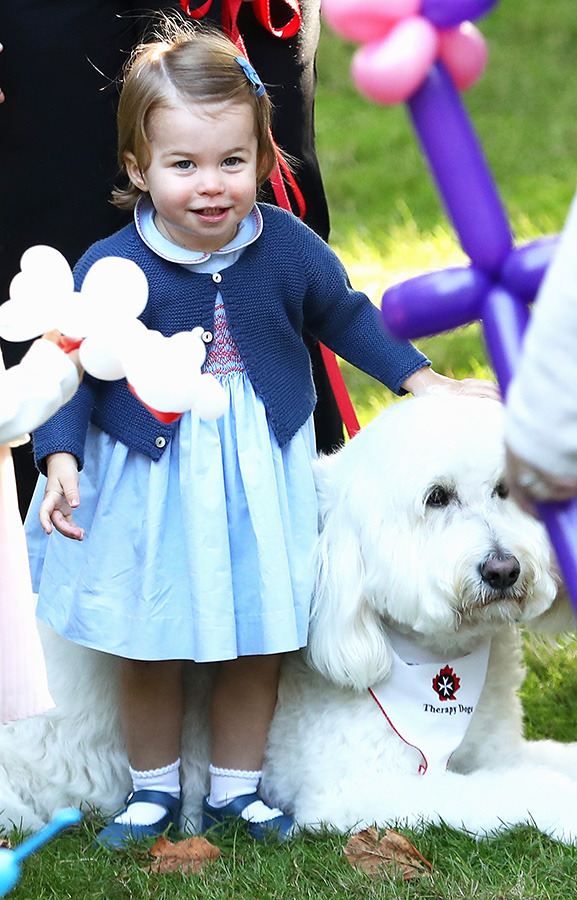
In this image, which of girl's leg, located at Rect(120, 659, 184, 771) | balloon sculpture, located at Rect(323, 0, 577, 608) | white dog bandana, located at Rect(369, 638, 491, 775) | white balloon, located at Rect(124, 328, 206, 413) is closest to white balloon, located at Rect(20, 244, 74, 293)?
white balloon, located at Rect(124, 328, 206, 413)

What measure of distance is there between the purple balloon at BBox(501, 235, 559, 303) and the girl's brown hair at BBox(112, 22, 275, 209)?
1.06 m

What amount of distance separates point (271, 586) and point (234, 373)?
16.2 inches

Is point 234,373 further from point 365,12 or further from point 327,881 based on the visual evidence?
point 365,12

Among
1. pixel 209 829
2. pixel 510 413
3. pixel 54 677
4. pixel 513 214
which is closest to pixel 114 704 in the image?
pixel 54 677

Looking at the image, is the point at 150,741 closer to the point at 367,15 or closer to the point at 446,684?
the point at 446,684

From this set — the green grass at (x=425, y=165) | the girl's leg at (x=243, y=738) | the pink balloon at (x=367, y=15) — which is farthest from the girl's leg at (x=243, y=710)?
the green grass at (x=425, y=165)

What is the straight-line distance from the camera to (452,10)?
58.5 inches

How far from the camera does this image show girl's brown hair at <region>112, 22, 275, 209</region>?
2.43 metres

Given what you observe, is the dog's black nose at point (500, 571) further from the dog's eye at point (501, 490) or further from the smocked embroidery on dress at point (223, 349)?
the smocked embroidery on dress at point (223, 349)

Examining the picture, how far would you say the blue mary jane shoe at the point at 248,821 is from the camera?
264 centimetres

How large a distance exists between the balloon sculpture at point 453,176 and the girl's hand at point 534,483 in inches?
0.9

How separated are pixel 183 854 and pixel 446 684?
605 millimetres

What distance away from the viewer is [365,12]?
1487 millimetres

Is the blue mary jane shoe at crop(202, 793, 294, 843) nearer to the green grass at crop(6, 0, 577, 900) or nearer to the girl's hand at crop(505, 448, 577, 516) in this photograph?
the green grass at crop(6, 0, 577, 900)
